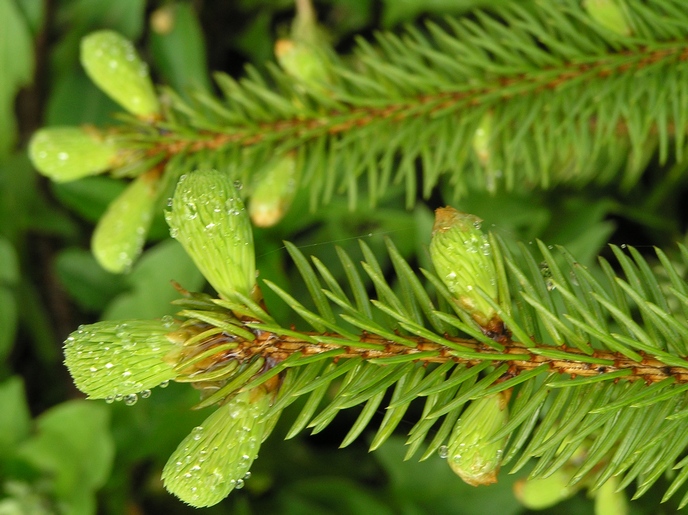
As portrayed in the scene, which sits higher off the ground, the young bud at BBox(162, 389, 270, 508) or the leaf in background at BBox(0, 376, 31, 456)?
the young bud at BBox(162, 389, 270, 508)

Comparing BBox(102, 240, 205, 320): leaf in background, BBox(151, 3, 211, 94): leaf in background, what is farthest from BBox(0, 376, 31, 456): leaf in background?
BBox(151, 3, 211, 94): leaf in background

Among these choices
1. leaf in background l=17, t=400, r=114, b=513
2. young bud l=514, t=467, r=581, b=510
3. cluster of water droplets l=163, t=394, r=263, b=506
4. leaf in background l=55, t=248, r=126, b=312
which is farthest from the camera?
leaf in background l=55, t=248, r=126, b=312

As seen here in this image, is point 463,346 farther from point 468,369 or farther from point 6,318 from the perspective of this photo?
point 6,318

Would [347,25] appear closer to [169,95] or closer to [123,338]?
[169,95]

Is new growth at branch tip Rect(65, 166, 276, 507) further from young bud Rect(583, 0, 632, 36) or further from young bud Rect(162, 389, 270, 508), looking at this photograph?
young bud Rect(583, 0, 632, 36)

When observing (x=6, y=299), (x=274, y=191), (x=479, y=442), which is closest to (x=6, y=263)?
(x=6, y=299)

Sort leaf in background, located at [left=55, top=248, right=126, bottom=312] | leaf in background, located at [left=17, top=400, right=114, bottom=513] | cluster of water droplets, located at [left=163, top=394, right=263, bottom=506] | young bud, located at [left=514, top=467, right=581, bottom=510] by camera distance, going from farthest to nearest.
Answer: leaf in background, located at [left=55, top=248, right=126, bottom=312] → leaf in background, located at [left=17, top=400, right=114, bottom=513] → young bud, located at [left=514, top=467, right=581, bottom=510] → cluster of water droplets, located at [left=163, top=394, right=263, bottom=506]
